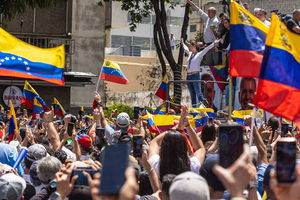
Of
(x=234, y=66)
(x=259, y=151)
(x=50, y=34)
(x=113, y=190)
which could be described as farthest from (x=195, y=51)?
(x=50, y=34)

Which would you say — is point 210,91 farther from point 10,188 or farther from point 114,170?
point 114,170

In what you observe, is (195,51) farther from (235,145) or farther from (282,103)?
(235,145)

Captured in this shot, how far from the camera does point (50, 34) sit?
101 feet

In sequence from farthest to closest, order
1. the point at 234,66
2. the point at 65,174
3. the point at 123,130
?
the point at 123,130 < the point at 234,66 < the point at 65,174

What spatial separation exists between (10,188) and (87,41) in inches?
1041

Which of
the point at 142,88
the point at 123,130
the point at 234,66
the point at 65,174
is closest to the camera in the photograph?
the point at 65,174

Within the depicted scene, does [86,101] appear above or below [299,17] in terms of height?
below

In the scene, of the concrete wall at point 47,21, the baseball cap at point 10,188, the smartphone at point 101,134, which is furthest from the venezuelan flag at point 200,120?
the concrete wall at point 47,21

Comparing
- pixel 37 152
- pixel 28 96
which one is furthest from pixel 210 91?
pixel 37 152

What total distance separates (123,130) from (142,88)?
118 ft

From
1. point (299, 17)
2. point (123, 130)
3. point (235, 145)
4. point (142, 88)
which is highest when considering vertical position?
point (299, 17)

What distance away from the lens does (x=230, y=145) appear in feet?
16.9

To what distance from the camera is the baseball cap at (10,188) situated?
5.62m

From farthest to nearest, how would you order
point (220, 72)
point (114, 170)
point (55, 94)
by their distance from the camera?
point (55, 94) < point (220, 72) < point (114, 170)
